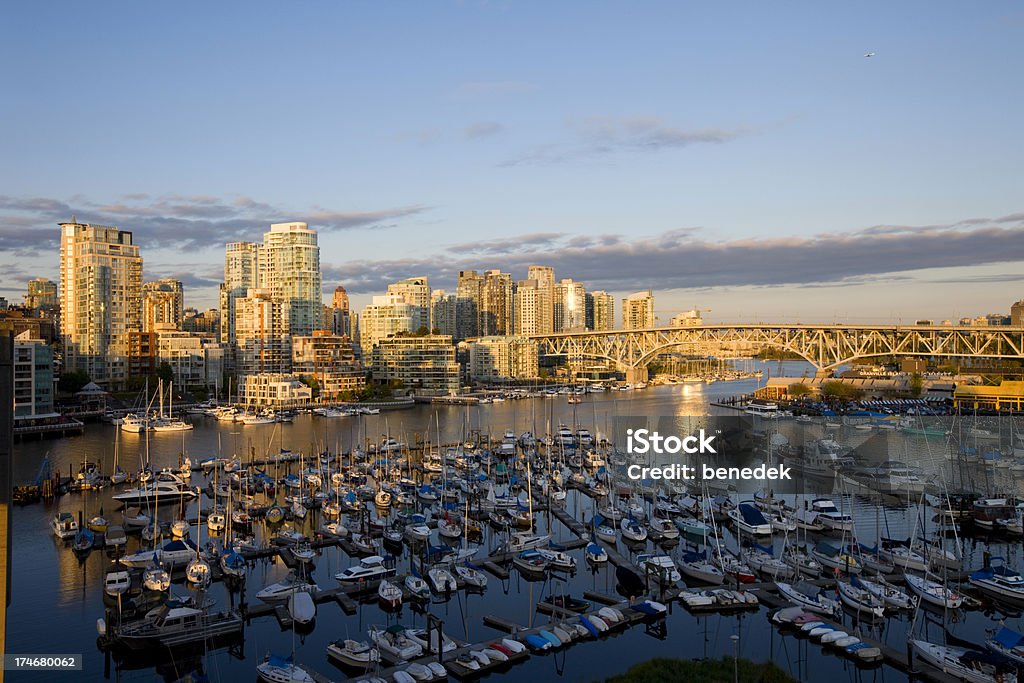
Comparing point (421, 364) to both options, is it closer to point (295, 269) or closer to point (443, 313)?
point (295, 269)

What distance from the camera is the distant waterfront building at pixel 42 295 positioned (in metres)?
52.0

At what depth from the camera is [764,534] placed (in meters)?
10.3

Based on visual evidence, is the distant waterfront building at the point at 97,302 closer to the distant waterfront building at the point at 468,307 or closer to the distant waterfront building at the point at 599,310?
the distant waterfront building at the point at 468,307

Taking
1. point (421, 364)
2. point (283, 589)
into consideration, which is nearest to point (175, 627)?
point (283, 589)

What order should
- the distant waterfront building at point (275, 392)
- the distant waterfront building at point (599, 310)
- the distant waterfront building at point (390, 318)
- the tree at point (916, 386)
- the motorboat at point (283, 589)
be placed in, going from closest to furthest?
the motorboat at point (283, 589) → the tree at point (916, 386) → the distant waterfront building at point (275, 392) → the distant waterfront building at point (390, 318) → the distant waterfront building at point (599, 310)

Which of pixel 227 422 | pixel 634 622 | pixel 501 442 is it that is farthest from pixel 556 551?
pixel 227 422

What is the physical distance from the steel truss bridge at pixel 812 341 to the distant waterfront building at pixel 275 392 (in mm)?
19300

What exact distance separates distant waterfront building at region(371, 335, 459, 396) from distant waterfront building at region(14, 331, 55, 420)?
14.6m

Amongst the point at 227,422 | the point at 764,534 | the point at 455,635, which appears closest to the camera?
the point at 455,635

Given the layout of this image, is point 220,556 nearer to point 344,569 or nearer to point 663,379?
point 344,569

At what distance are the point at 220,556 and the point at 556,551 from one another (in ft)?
12.6

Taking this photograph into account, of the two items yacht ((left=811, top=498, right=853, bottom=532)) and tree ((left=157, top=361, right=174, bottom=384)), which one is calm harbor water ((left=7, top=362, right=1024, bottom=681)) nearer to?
yacht ((left=811, top=498, right=853, bottom=532))

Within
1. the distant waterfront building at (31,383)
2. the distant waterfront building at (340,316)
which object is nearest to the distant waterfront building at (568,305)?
the distant waterfront building at (340,316)

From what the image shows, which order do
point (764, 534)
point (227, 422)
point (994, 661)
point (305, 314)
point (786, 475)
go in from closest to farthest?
point (994, 661) → point (764, 534) → point (786, 475) → point (227, 422) → point (305, 314)
